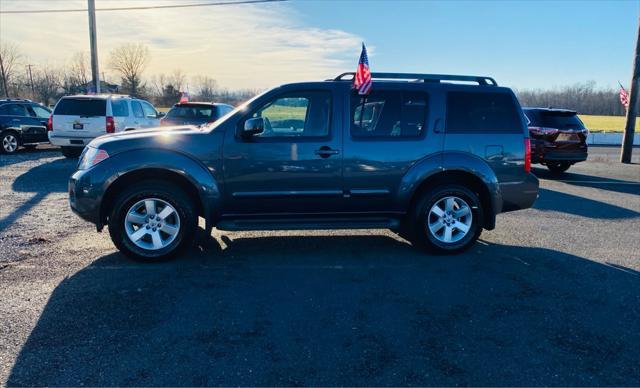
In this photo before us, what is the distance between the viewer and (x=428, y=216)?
5410 millimetres

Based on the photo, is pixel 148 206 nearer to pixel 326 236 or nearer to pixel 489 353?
pixel 326 236

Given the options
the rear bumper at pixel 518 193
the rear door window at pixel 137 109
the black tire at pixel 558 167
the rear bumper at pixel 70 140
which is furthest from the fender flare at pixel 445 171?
the rear door window at pixel 137 109

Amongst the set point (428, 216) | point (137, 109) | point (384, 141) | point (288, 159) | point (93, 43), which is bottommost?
point (428, 216)

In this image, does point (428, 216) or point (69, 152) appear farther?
point (69, 152)

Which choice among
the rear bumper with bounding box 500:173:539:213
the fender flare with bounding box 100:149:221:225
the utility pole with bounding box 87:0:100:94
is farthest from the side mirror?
the utility pole with bounding box 87:0:100:94

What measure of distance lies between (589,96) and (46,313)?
3498 inches

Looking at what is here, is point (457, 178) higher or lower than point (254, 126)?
lower

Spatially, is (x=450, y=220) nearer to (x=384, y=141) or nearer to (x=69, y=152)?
(x=384, y=141)

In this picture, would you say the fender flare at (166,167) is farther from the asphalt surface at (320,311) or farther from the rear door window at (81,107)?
the rear door window at (81,107)

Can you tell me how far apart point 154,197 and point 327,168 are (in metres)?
1.89

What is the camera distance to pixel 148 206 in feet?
16.4

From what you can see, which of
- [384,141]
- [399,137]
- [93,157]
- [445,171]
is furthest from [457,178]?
[93,157]

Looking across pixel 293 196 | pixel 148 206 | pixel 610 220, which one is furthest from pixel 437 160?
pixel 610 220

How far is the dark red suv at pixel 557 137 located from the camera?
12.2 meters
